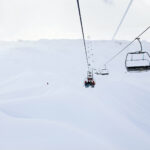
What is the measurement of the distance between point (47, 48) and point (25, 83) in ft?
55.7

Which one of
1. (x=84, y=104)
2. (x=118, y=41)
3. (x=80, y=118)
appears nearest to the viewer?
(x=80, y=118)

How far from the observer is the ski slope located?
331 inches

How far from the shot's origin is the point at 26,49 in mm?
34938

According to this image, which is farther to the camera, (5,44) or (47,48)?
(5,44)

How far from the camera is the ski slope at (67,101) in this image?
8398 mm

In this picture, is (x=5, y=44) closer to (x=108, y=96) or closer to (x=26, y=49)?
(x=26, y=49)

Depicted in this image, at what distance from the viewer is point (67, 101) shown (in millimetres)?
15000

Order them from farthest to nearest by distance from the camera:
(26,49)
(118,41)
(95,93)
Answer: (118,41)
(26,49)
(95,93)

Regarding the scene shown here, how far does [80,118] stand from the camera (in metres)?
12.1

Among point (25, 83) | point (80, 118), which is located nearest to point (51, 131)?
point (80, 118)

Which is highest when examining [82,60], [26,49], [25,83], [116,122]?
[26,49]

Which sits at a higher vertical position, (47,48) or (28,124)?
(47,48)

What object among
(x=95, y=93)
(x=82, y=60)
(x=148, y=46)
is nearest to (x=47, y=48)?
(x=82, y=60)

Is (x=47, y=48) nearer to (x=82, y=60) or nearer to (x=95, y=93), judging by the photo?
(x=82, y=60)
